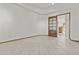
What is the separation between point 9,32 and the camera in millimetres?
6660

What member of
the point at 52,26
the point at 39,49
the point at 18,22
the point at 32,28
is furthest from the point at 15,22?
the point at 52,26

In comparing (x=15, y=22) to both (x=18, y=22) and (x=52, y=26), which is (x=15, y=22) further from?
(x=52, y=26)

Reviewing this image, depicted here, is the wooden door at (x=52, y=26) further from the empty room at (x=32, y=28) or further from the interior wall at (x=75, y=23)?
the interior wall at (x=75, y=23)

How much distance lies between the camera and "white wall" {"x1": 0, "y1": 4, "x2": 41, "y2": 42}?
6.18 metres

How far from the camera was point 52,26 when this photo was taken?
10.5 meters

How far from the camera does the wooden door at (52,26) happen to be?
10164mm

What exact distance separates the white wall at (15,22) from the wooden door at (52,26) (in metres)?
1.73

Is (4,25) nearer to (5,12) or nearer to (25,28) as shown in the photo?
(5,12)

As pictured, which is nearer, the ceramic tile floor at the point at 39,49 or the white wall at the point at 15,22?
the ceramic tile floor at the point at 39,49

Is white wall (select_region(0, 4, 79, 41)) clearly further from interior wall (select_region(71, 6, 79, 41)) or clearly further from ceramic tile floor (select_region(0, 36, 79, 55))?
ceramic tile floor (select_region(0, 36, 79, 55))

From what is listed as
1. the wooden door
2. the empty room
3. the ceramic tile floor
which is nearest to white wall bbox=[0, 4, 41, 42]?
the empty room

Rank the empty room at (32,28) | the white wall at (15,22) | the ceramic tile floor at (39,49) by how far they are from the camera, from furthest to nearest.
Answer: the white wall at (15,22), the empty room at (32,28), the ceramic tile floor at (39,49)

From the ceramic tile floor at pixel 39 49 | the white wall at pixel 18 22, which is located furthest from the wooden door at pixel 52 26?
the ceramic tile floor at pixel 39 49
